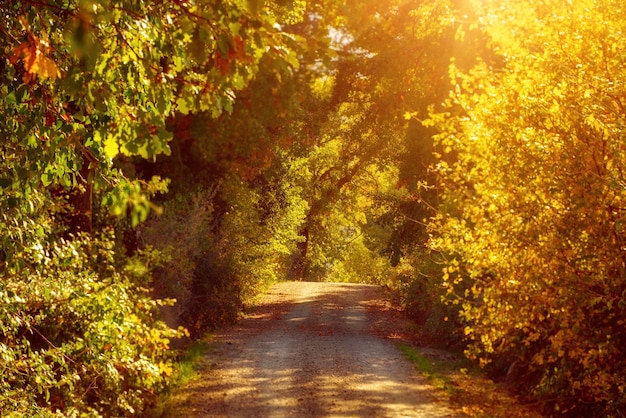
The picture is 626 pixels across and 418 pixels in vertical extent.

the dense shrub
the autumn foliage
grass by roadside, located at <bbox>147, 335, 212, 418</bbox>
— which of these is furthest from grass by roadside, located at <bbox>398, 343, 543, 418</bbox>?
the dense shrub

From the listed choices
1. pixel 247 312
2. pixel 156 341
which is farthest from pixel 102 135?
pixel 247 312

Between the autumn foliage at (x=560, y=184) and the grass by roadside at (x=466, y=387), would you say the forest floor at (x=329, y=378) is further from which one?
the autumn foliage at (x=560, y=184)

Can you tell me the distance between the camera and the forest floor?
1362cm

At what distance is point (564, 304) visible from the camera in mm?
9711

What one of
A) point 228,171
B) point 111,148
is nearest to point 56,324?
point 111,148

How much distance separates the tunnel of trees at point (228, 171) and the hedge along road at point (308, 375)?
56.5 inches

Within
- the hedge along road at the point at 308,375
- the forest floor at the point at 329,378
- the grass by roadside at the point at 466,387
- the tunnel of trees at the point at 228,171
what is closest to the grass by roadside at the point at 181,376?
the forest floor at the point at 329,378

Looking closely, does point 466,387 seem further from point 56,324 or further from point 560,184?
point 56,324

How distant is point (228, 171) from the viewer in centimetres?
2100

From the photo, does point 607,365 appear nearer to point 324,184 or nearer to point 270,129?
point 270,129

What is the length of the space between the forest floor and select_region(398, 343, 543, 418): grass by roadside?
2 centimetres

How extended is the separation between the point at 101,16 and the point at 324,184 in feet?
146

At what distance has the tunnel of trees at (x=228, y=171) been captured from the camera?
512 centimetres

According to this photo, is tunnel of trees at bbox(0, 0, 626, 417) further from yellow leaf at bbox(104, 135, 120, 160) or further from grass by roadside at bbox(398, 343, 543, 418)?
grass by roadside at bbox(398, 343, 543, 418)
